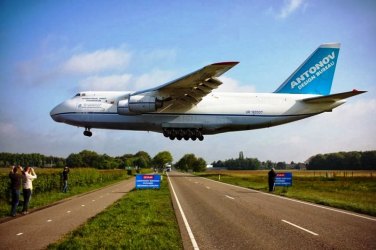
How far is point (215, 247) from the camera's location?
8.45m

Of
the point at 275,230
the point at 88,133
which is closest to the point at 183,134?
the point at 88,133

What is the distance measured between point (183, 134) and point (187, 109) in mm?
2005

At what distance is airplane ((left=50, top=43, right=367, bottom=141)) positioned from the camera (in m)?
23.9

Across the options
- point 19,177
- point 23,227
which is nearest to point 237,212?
point 23,227

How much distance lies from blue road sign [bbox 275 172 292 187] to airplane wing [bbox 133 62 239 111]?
12454mm

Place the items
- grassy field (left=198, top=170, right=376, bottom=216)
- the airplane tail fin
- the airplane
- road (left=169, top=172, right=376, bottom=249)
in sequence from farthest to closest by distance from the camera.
A: the airplane tail fin, the airplane, grassy field (left=198, top=170, right=376, bottom=216), road (left=169, top=172, right=376, bottom=249)

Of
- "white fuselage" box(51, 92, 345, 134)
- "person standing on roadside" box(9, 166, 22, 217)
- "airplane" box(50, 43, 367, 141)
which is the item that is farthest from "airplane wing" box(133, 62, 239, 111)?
"person standing on roadside" box(9, 166, 22, 217)

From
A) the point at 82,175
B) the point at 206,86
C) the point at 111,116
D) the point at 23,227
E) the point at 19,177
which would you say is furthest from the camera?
the point at 82,175

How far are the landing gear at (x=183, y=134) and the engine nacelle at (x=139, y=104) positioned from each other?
94.2 inches

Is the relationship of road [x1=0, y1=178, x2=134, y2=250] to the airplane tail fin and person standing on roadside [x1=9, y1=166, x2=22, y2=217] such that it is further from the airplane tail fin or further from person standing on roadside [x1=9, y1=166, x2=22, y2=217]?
the airplane tail fin

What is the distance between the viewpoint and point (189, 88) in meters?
23.5

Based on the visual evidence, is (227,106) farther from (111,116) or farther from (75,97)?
(75,97)

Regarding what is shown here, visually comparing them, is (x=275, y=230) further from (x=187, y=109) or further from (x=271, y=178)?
(x=271, y=178)

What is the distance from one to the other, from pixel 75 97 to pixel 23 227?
Result: 16.2 meters
